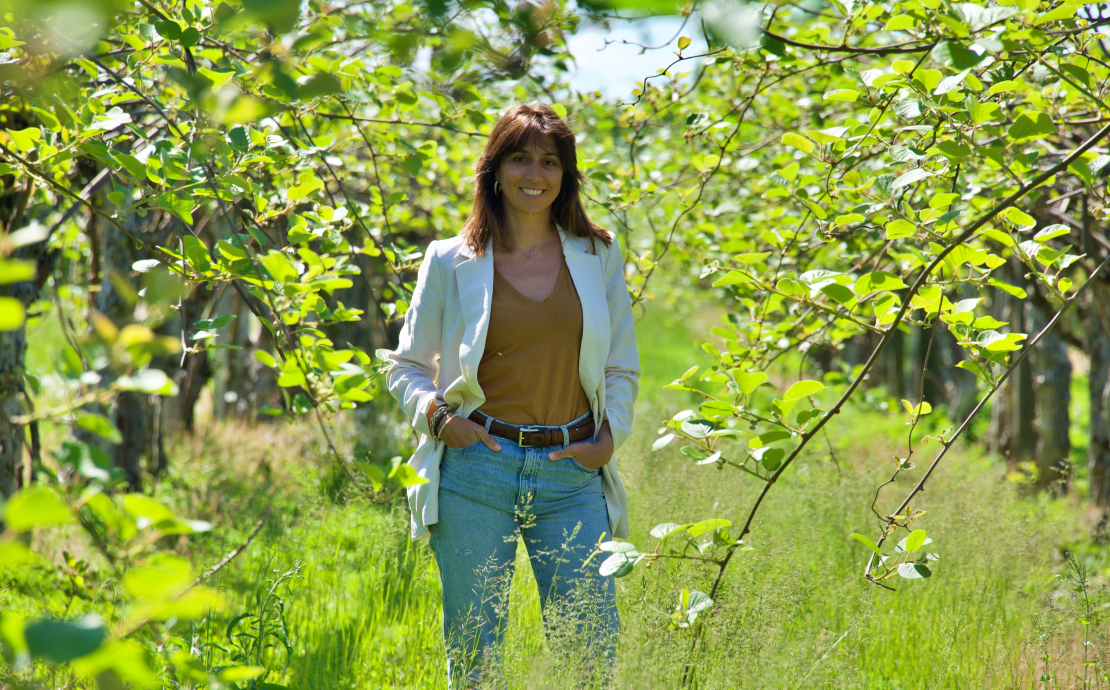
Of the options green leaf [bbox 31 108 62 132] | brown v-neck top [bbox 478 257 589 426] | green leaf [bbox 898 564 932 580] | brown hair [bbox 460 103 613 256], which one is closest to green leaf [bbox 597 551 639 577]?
green leaf [bbox 898 564 932 580]

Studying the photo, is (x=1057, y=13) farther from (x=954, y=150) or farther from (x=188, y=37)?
(x=188, y=37)

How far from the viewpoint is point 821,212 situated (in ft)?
7.63

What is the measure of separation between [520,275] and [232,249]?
84cm

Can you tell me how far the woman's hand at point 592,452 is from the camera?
226cm

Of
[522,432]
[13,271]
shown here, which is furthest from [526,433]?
[13,271]

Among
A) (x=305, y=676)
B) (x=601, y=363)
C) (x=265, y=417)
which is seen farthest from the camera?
(x=265, y=417)

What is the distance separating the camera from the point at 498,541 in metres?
2.28

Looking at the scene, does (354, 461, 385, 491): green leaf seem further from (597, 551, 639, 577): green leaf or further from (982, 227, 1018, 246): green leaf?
(982, 227, 1018, 246): green leaf

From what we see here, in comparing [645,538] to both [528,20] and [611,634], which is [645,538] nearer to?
[611,634]

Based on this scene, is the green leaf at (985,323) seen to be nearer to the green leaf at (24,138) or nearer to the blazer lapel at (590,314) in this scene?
the blazer lapel at (590,314)

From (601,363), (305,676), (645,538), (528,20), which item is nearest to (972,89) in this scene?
(601,363)

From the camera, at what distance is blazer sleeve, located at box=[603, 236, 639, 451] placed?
2.45 m

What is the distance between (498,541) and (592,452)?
0.38 meters

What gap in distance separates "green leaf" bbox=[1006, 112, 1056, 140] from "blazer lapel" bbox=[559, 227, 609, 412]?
1146 millimetres
